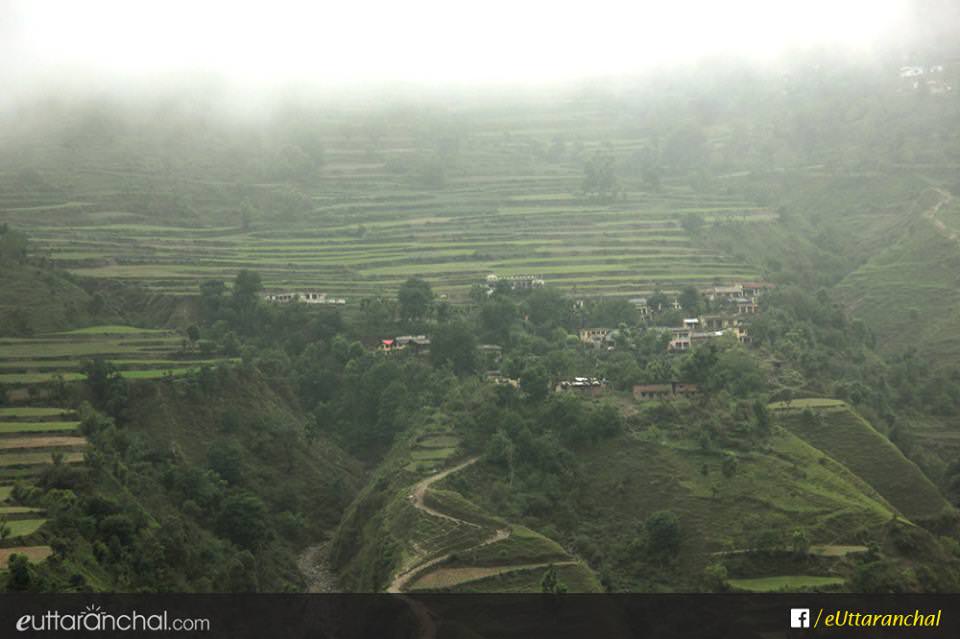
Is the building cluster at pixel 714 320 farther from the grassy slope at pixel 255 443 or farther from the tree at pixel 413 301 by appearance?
the grassy slope at pixel 255 443

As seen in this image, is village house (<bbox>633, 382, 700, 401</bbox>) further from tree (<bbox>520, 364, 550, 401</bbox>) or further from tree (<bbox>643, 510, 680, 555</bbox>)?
tree (<bbox>643, 510, 680, 555</bbox>)

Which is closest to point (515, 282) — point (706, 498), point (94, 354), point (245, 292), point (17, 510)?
point (245, 292)

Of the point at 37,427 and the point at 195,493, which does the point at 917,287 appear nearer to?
the point at 195,493

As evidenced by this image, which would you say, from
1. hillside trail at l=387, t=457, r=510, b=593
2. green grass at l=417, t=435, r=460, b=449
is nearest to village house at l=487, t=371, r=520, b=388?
green grass at l=417, t=435, r=460, b=449

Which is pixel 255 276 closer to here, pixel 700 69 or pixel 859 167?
pixel 859 167

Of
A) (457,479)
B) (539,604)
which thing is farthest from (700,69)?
(539,604)

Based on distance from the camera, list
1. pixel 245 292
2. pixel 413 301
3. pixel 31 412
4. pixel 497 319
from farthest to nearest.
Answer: pixel 245 292 → pixel 413 301 → pixel 497 319 → pixel 31 412
